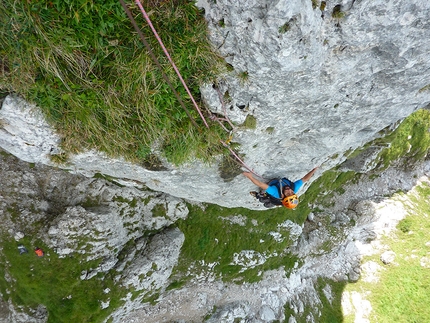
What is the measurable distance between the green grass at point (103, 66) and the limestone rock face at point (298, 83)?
48cm

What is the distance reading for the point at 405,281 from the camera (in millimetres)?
17266

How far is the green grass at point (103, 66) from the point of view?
397 centimetres

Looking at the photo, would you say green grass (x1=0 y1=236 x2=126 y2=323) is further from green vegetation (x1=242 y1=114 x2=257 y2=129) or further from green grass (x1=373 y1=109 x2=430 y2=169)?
green grass (x1=373 y1=109 x2=430 y2=169)

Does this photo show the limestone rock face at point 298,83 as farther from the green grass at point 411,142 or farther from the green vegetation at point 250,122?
the green grass at point 411,142

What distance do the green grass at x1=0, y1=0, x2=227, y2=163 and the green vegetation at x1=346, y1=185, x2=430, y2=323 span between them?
18.4 metres

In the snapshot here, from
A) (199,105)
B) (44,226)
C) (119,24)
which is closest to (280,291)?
(44,226)

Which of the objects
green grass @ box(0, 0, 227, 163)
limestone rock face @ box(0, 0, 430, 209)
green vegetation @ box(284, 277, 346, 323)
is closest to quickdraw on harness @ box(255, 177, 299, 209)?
limestone rock face @ box(0, 0, 430, 209)

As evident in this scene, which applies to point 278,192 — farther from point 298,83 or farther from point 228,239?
point 228,239

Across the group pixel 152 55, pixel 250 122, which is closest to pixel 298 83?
pixel 250 122

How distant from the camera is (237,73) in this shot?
521cm

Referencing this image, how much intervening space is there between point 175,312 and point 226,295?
2.91 meters

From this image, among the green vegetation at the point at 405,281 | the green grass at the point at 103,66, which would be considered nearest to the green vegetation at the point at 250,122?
the green grass at the point at 103,66

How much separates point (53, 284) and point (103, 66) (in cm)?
855

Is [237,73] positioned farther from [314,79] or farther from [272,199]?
[272,199]
